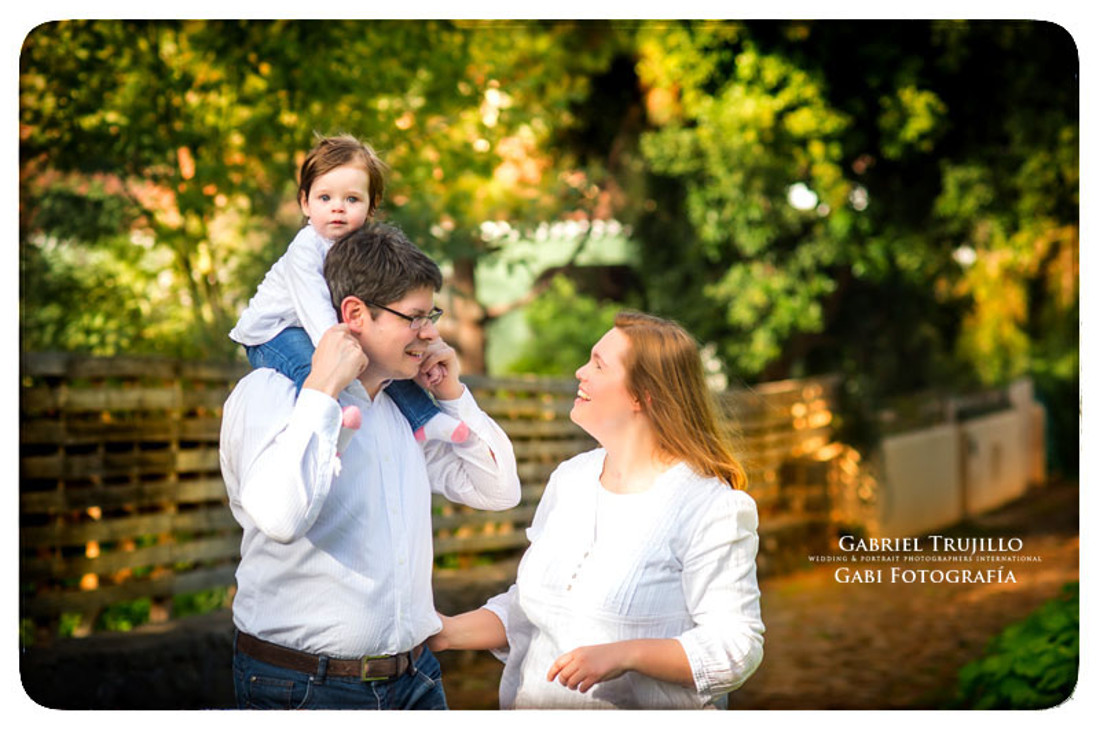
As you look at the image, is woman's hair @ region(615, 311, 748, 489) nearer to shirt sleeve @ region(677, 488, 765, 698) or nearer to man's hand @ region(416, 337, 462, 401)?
shirt sleeve @ region(677, 488, 765, 698)

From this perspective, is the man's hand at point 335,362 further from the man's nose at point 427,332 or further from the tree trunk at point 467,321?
the tree trunk at point 467,321

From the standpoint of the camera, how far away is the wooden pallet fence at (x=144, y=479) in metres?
3.24

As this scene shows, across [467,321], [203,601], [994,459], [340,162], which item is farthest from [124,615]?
[994,459]

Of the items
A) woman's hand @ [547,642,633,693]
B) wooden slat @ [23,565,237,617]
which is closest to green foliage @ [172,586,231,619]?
wooden slat @ [23,565,237,617]

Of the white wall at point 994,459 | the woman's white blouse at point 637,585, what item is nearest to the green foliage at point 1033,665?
the white wall at point 994,459

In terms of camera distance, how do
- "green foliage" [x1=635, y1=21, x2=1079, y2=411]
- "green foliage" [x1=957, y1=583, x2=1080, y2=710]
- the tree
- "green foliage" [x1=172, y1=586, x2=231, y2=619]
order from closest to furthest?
"green foliage" [x1=957, y1=583, x2=1080, y2=710], the tree, "green foliage" [x1=172, y1=586, x2=231, y2=619], "green foliage" [x1=635, y1=21, x2=1079, y2=411]

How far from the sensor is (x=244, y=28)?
3.51m

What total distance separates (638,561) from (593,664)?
21 centimetres

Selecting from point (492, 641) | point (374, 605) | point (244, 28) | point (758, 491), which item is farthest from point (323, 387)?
point (758, 491)

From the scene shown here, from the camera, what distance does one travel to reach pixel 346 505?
2.25m

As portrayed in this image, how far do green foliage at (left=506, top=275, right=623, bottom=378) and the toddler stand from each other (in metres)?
1.25

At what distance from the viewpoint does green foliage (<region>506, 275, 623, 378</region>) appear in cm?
368

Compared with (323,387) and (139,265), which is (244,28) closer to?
(139,265)

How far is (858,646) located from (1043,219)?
1414mm
